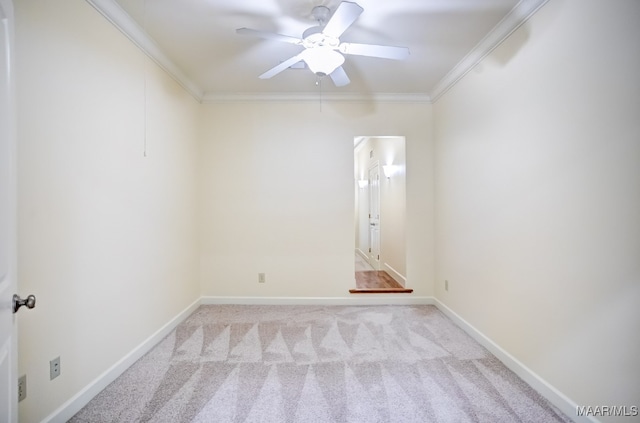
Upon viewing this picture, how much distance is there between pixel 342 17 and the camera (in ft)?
5.78

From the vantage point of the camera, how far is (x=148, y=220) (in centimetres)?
266

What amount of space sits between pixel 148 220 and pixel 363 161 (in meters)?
5.61

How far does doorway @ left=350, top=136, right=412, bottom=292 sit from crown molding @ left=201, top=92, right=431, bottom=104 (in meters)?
0.56

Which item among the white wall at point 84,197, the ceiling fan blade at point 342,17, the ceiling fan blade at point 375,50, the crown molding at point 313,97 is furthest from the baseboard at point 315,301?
the ceiling fan blade at point 342,17

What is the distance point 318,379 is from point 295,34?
270cm

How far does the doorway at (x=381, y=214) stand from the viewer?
4566 millimetres

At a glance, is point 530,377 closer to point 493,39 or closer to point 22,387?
point 493,39

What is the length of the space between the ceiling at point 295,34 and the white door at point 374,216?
2.88 m

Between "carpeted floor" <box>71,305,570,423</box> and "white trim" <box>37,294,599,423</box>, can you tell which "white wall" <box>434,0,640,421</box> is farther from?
"carpeted floor" <box>71,305,570,423</box>

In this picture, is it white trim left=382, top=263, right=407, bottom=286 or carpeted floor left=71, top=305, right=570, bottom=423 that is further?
white trim left=382, top=263, right=407, bottom=286

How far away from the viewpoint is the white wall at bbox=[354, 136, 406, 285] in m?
4.46

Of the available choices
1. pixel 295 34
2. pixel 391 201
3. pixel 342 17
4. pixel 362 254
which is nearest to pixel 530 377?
pixel 342 17

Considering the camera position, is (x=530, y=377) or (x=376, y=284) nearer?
(x=530, y=377)

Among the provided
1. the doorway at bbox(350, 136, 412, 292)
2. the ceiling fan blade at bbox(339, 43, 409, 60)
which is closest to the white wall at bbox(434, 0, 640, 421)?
the ceiling fan blade at bbox(339, 43, 409, 60)
